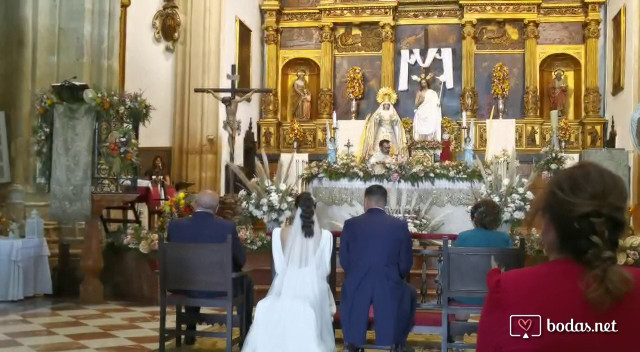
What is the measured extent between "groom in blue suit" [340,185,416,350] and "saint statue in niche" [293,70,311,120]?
14630mm

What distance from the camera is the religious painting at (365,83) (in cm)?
2039

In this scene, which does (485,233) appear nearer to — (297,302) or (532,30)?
(297,302)

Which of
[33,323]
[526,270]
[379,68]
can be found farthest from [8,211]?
[379,68]

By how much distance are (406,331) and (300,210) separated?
1.23 m

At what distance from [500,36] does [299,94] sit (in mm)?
5283

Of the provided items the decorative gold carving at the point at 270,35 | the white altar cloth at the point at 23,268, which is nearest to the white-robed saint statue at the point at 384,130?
the decorative gold carving at the point at 270,35

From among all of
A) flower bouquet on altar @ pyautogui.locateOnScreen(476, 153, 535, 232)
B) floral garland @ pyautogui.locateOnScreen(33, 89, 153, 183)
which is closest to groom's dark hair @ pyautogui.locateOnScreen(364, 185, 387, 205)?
flower bouquet on altar @ pyautogui.locateOnScreen(476, 153, 535, 232)

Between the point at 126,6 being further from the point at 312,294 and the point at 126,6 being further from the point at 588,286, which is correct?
the point at 588,286

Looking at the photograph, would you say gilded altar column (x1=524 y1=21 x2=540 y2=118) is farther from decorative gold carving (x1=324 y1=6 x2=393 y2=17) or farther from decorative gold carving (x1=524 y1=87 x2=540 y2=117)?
decorative gold carving (x1=324 y1=6 x2=393 y2=17)

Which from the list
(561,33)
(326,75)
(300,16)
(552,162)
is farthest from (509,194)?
(300,16)

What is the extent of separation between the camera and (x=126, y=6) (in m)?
16.5

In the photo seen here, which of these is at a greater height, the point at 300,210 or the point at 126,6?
the point at 126,6

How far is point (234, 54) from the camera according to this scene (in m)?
18.4

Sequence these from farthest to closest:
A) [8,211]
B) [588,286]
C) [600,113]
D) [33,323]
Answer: [600,113] → [8,211] → [33,323] → [588,286]
